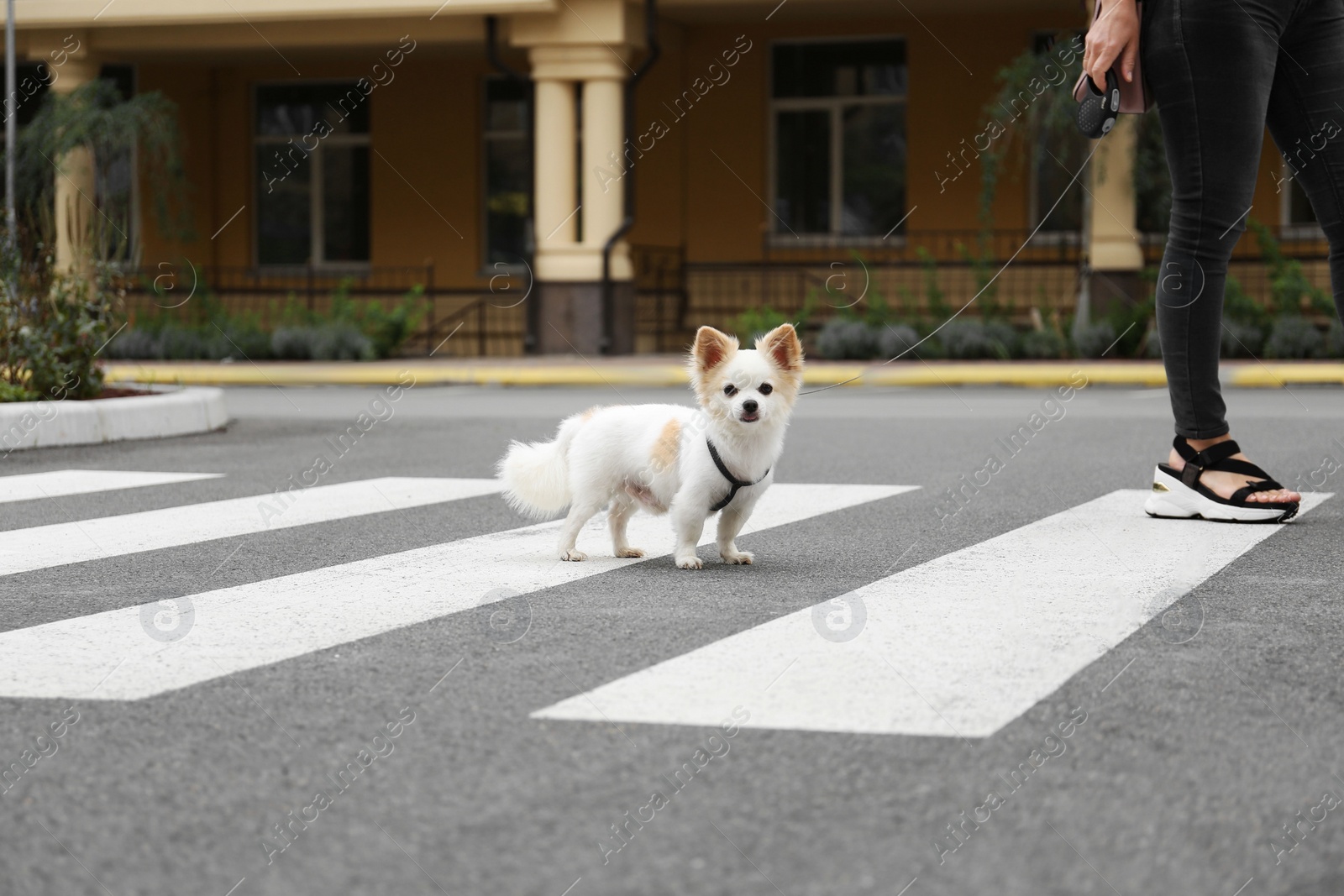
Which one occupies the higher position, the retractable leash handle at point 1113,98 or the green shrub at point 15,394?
the retractable leash handle at point 1113,98

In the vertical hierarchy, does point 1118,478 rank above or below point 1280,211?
below

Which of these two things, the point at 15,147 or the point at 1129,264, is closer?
the point at 1129,264

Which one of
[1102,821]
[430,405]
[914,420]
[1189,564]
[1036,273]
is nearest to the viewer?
[1102,821]

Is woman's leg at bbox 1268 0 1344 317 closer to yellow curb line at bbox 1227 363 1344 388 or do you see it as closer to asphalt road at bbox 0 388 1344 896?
asphalt road at bbox 0 388 1344 896

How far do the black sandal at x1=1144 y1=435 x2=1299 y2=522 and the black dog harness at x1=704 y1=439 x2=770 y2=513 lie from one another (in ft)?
5.34

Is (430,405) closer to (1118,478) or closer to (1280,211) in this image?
(1118,478)

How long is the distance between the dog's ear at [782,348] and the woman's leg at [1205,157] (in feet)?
4.04

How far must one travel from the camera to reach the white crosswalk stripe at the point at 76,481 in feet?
24.2

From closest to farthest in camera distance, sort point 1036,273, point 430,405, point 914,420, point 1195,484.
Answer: point 1195,484, point 914,420, point 430,405, point 1036,273

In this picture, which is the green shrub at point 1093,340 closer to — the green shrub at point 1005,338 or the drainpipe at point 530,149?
the green shrub at point 1005,338

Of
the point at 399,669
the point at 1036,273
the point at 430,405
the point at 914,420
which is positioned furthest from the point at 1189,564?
the point at 1036,273

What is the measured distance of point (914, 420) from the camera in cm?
1141

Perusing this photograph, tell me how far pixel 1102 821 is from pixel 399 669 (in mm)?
1620

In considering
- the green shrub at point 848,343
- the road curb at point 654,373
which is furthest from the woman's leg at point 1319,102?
the green shrub at point 848,343
